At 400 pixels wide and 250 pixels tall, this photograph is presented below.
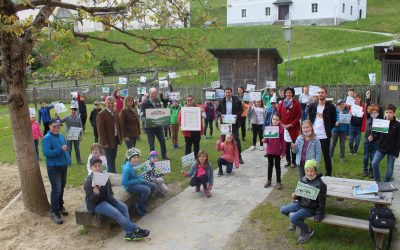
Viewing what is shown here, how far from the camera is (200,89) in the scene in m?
Result: 25.8

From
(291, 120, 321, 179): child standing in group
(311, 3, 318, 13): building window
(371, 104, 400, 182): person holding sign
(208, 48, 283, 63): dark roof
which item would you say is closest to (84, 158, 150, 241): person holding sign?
(291, 120, 321, 179): child standing in group

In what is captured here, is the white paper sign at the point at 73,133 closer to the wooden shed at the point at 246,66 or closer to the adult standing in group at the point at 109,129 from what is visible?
the adult standing in group at the point at 109,129

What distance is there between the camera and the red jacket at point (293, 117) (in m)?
9.91

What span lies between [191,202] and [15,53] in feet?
15.0

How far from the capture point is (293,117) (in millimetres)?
9938

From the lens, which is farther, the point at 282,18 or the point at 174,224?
the point at 282,18

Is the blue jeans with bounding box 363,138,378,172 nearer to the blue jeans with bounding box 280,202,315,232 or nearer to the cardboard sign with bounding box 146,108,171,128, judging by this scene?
the blue jeans with bounding box 280,202,315,232

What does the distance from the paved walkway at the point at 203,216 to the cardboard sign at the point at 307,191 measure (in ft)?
4.82

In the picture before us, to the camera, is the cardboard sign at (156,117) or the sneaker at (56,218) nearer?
the sneaker at (56,218)

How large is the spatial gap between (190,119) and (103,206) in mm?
4374

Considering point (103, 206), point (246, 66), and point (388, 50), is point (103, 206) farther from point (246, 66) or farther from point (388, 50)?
point (246, 66)

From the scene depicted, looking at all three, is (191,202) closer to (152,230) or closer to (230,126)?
(152,230)

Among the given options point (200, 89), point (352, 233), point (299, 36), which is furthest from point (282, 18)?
point (352, 233)

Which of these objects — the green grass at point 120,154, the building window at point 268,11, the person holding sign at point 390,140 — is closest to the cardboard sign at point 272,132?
the person holding sign at point 390,140
